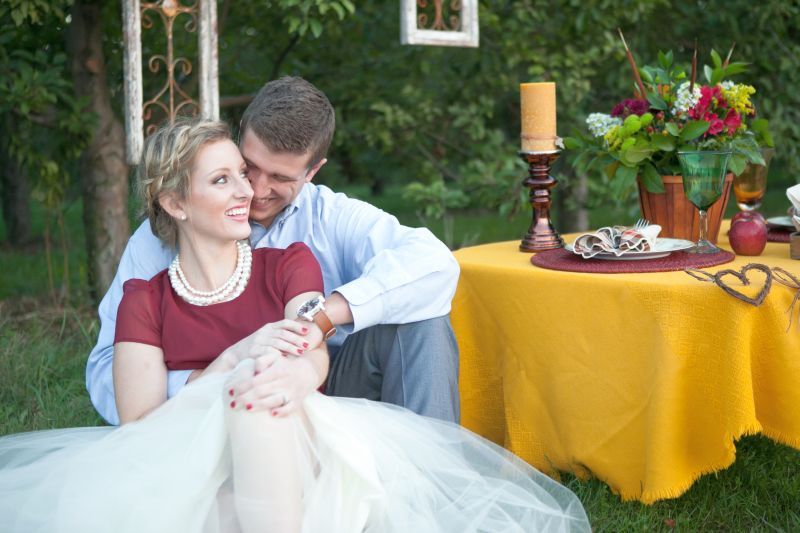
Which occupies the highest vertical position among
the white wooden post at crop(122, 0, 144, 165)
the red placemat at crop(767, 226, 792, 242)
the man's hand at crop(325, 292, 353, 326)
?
the white wooden post at crop(122, 0, 144, 165)

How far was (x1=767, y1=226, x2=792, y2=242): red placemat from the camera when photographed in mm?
2768

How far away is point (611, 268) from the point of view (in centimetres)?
242

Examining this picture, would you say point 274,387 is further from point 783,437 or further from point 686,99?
point 686,99

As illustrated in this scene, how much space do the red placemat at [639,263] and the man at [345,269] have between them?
0.29 meters

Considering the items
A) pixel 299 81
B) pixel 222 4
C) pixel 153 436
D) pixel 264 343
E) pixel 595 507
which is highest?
pixel 222 4

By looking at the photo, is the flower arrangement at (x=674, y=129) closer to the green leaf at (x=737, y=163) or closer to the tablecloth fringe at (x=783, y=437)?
the green leaf at (x=737, y=163)

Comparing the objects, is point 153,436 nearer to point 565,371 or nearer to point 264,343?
point 264,343

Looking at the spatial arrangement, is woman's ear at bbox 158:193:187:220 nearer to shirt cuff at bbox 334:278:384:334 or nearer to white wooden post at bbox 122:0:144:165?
shirt cuff at bbox 334:278:384:334

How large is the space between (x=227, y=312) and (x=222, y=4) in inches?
127

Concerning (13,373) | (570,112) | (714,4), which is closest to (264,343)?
(13,373)

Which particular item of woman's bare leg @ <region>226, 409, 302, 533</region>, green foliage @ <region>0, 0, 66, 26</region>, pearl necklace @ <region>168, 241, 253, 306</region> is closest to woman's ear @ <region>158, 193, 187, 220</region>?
pearl necklace @ <region>168, 241, 253, 306</region>

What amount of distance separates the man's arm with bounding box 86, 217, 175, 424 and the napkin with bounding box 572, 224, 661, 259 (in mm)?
1105

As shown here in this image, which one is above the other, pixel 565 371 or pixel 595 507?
pixel 565 371

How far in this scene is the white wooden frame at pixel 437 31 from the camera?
405 cm
